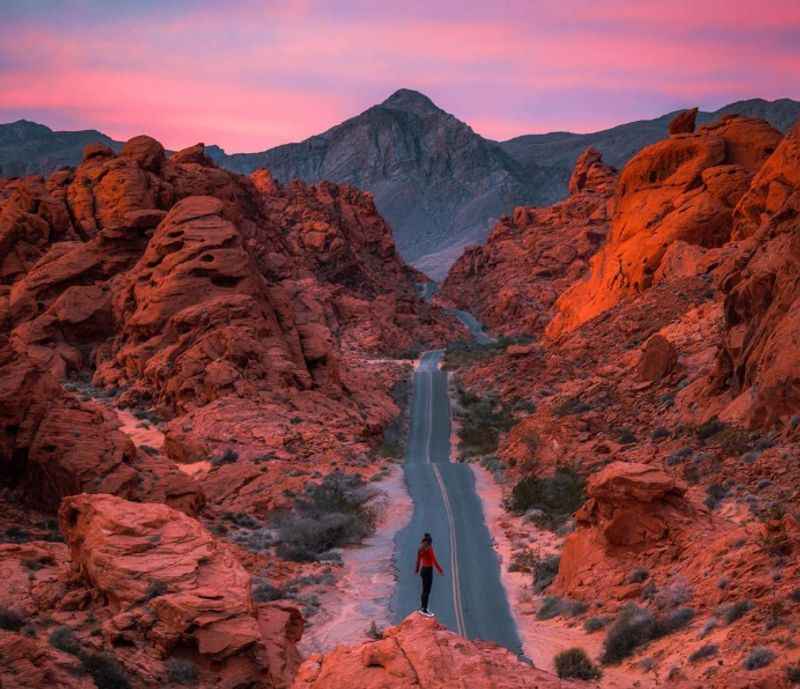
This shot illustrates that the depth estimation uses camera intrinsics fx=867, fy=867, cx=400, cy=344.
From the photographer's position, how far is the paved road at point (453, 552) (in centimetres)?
1820

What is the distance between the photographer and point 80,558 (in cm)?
1518

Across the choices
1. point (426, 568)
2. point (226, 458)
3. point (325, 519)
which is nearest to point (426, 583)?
point (426, 568)

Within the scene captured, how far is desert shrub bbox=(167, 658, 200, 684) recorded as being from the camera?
12219 mm

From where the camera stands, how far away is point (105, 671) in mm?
11453

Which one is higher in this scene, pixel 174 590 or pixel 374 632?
pixel 174 590

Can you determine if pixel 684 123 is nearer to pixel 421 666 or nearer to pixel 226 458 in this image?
pixel 226 458

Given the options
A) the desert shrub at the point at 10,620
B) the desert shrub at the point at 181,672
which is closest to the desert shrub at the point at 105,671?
the desert shrub at the point at 181,672

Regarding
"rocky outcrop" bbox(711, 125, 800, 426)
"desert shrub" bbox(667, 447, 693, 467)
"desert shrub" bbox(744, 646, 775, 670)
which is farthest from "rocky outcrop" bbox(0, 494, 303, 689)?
"rocky outcrop" bbox(711, 125, 800, 426)

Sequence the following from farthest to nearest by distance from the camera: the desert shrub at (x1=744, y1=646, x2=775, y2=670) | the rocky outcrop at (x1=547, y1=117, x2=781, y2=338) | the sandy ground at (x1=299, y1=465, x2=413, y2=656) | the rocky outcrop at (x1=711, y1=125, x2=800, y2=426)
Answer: the rocky outcrop at (x1=547, y1=117, x2=781, y2=338) < the rocky outcrop at (x1=711, y1=125, x2=800, y2=426) < the sandy ground at (x1=299, y1=465, x2=413, y2=656) < the desert shrub at (x1=744, y1=646, x2=775, y2=670)

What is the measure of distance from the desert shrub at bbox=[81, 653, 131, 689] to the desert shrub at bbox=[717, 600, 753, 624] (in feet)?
29.5

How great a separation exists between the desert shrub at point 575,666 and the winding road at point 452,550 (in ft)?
6.17

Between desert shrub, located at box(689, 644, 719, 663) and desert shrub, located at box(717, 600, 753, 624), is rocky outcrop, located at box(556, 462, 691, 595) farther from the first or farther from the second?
desert shrub, located at box(689, 644, 719, 663)

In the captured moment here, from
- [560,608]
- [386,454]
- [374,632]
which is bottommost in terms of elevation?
[386,454]

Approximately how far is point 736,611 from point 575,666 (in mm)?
2662
